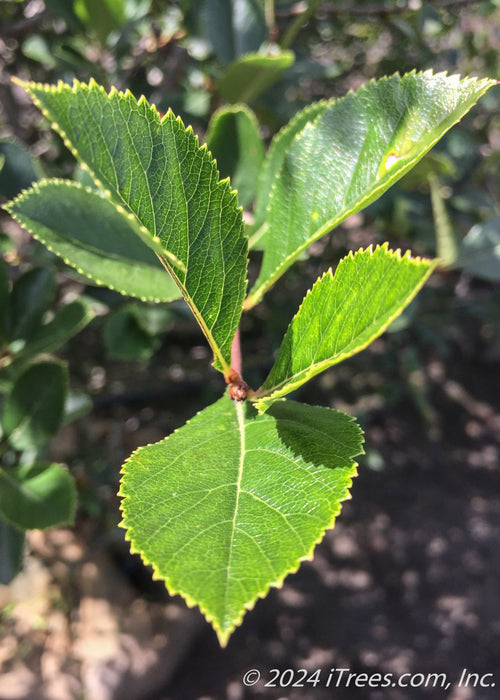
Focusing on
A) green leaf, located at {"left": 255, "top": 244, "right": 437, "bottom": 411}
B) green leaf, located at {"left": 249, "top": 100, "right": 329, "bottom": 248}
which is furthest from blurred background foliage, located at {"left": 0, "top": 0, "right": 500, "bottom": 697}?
green leaf, located at {"left": 255, "top": 244, "right": 437, "bottom": 411}

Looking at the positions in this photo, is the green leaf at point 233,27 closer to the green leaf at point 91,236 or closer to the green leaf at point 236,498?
the green leaf at point 91,236

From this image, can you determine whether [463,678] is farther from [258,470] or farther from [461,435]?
[258,470]

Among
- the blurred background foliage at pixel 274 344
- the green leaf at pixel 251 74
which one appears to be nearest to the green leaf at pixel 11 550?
the blurred background foliage at pixel 274 344

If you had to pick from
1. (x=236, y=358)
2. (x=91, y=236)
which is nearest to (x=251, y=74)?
(x=91, y=236)

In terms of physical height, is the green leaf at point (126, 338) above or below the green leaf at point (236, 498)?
below

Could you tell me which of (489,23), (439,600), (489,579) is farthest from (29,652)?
(489,23)

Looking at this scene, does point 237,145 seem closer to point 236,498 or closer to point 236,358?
point 236,358
